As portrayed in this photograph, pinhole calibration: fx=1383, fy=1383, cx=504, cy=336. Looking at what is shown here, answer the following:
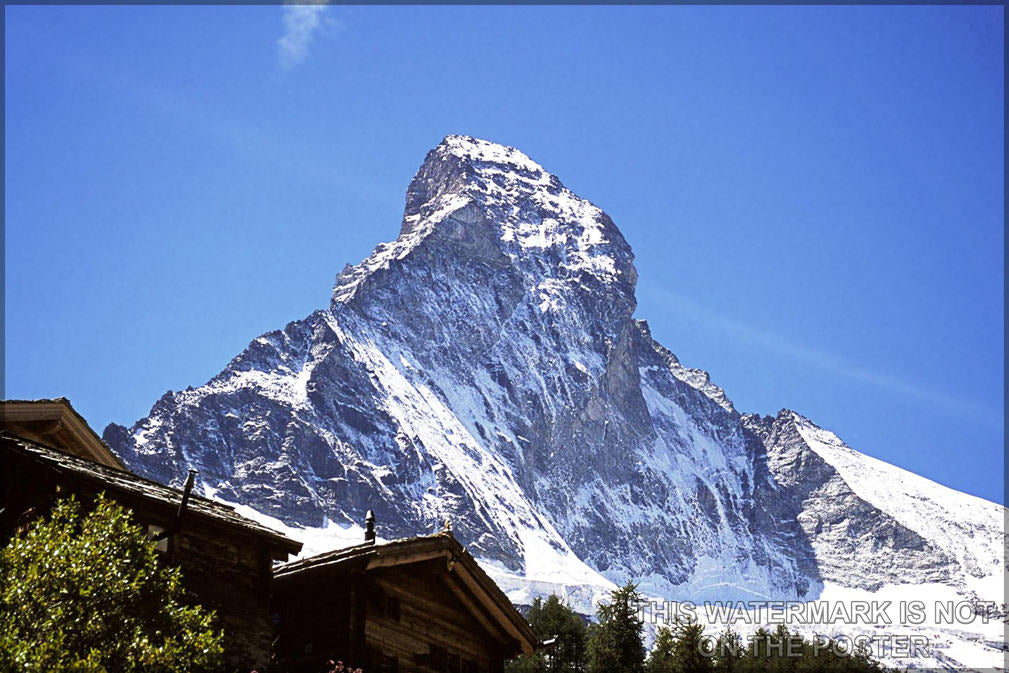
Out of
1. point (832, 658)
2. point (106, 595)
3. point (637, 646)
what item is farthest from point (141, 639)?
point (832, 658)

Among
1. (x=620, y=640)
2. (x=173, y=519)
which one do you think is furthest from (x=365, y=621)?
(x=620, y=640)

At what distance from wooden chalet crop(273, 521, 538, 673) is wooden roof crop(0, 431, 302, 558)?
104cm

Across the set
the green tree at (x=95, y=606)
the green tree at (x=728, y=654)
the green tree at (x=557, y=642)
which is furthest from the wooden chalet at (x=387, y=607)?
the green tree at (x=728, y=654)

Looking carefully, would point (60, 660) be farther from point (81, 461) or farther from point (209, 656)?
point (81, 461)

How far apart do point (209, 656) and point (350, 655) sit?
5667 millimetres

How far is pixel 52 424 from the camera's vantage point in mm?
22422

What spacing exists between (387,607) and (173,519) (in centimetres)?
444

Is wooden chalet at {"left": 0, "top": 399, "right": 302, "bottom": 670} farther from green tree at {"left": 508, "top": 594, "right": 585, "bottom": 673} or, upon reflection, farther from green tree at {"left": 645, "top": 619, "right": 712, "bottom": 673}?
green tree at {"left": 508, "top": 594, "right": 585, "bottom": 673}

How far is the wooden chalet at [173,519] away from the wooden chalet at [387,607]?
3.72 feet

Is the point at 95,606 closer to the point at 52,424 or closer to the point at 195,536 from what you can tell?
the point at 195,536

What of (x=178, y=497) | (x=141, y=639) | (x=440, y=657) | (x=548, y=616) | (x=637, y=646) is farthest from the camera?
(x=548, y=616)

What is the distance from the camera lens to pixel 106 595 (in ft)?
53.2

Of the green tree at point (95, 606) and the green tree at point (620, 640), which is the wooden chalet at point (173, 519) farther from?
the green tree at point (620, 640)

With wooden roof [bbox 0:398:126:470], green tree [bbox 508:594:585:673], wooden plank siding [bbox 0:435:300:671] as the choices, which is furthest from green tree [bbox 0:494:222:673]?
green tree [bbox 508:594:585:673]
